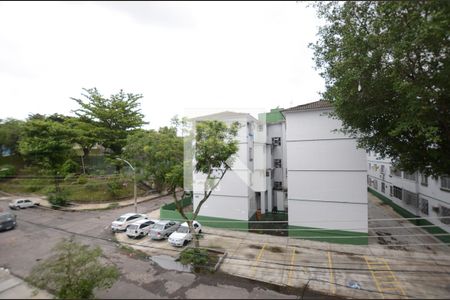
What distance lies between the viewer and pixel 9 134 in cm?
3148

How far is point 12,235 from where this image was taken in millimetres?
16297

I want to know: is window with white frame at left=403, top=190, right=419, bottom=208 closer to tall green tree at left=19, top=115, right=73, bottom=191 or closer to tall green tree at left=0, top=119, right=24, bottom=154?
tall green tree at left=19, top=115, right=73, bottom=191

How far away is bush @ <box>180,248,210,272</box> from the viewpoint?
11951mm

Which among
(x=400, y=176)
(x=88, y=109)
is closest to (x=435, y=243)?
(x=400, y=176)

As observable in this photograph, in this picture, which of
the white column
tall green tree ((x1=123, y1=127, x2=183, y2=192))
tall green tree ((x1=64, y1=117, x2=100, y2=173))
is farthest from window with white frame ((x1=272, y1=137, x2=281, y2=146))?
tall green tree ((x1=64, y1=117, x2=100, y2=173))

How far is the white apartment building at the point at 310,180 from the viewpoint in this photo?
47.8ft

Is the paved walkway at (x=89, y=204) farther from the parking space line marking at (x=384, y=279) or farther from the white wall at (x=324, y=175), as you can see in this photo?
the parking space line marking at (x=384, y=279)

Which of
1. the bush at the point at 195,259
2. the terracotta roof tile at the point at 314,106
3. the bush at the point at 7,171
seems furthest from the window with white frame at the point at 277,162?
the bush at the point at 7,171

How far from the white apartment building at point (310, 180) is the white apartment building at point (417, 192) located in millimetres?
2136

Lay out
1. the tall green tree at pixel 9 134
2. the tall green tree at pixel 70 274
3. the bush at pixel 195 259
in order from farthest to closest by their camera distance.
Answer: the tall green tree at pixel 9 134
the bush at pixel 195 259
the tall green tree at pixel 70 274

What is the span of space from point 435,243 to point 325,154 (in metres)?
8.94

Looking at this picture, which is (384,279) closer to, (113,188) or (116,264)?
(116,264)

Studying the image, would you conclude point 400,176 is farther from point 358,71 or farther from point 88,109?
point 88,109

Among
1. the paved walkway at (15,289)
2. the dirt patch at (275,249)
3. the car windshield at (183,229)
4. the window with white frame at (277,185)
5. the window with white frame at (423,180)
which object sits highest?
the window with white frame at (423,180)
